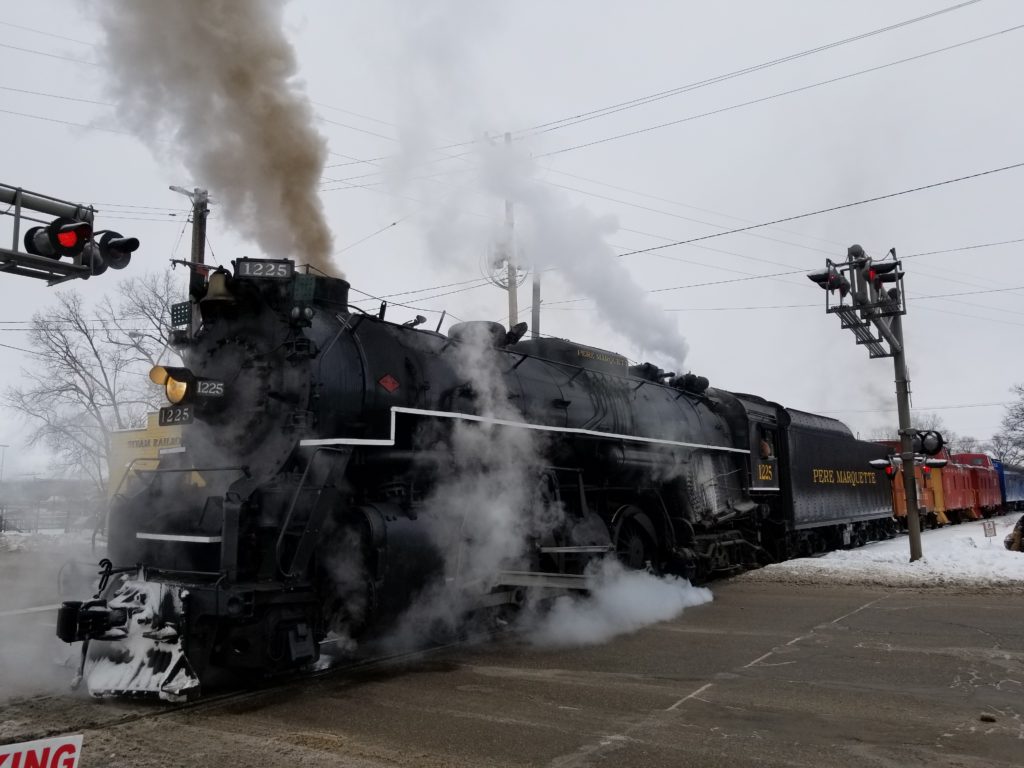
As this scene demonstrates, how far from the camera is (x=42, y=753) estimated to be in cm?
305

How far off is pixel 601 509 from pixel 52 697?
6196mm

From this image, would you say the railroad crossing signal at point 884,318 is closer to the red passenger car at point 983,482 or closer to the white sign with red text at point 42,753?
the white sign with red text at point 42,753

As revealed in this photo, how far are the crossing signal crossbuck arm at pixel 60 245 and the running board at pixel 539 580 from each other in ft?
17.3

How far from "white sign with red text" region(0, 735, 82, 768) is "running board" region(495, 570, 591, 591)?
4.70 meters

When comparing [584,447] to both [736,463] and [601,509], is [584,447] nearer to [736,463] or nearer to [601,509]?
[601,509]

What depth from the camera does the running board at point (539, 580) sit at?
24.6 feet

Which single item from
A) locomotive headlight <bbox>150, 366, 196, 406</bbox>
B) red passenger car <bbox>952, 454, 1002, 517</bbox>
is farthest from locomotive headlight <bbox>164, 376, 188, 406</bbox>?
red passenger car <bbox>952, 454, 1002, 517</bbox>

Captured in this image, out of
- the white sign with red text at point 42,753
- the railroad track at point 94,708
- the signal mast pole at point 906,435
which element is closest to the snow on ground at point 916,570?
the signal mast pole at point 906,435

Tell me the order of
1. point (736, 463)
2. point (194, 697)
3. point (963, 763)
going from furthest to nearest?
point (736, 463) → point (194, 697) → point (963, 763)

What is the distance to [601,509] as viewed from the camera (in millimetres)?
9844

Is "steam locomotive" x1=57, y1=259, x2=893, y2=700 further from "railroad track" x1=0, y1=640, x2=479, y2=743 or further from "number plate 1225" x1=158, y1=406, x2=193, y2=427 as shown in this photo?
"railroad track" x1=0, y1=640, x2=479, y2=743

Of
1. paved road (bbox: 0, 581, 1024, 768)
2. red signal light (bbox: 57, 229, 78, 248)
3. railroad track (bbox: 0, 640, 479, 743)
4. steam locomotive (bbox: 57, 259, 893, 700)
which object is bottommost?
paved road (bbox: 0, 581, 1024, 768)

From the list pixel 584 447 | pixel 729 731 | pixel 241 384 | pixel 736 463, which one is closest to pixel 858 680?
pixel 729 731

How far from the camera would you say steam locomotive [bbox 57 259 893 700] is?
18.6 feet
